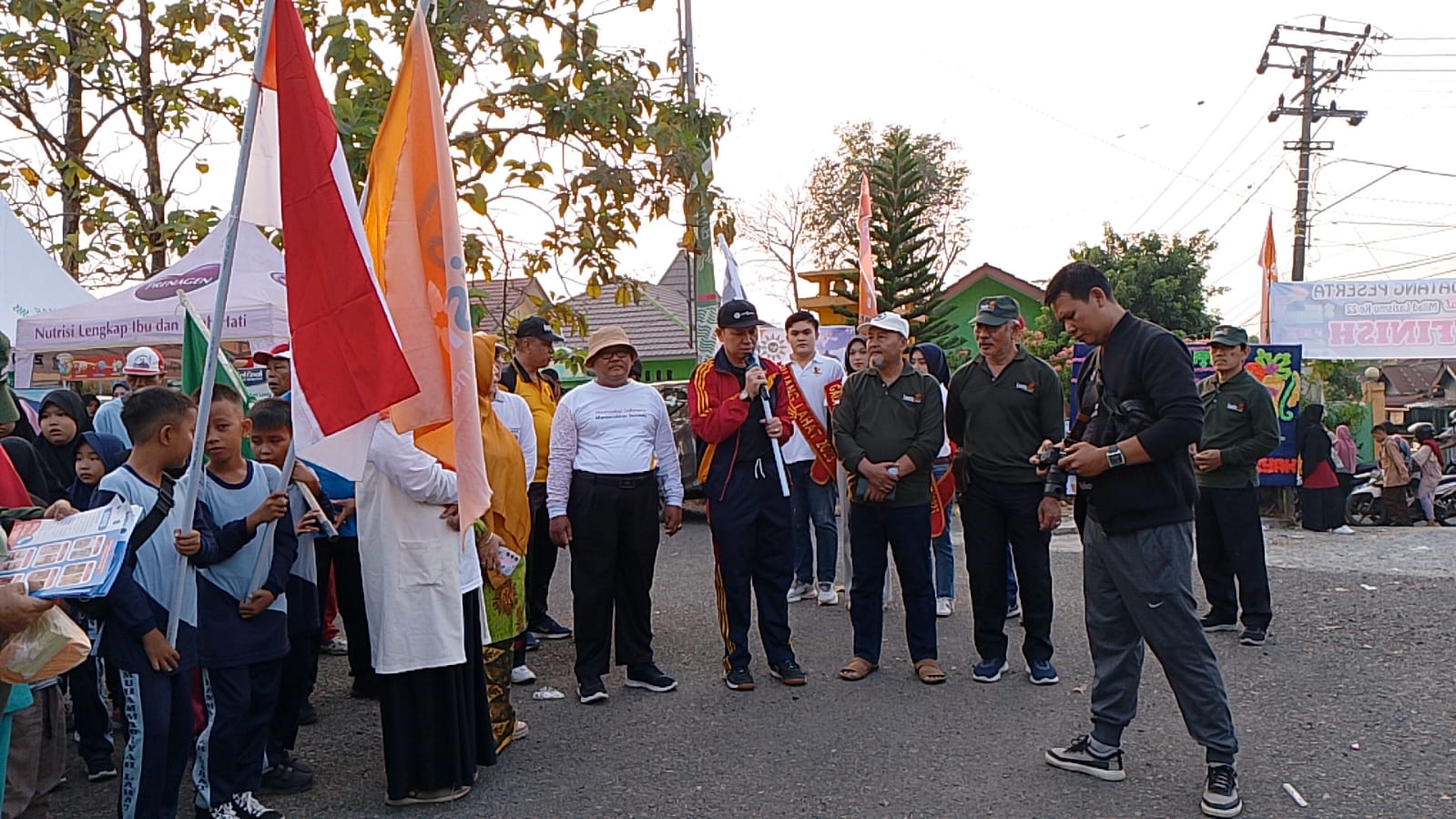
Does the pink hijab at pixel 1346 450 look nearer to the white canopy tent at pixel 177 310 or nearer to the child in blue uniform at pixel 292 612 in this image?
the white canopy tent at pixel 177 310

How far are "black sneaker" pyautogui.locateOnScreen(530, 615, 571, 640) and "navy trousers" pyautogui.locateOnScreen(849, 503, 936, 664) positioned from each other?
218 cm

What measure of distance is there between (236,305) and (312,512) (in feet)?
13.9

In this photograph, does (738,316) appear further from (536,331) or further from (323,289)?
(323,289)

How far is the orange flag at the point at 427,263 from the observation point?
416 centimetres

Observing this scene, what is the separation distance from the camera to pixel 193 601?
3.95 m

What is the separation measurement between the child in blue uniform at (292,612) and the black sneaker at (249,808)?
42 centimetres

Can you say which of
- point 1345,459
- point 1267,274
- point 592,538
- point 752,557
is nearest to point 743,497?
point 752,557

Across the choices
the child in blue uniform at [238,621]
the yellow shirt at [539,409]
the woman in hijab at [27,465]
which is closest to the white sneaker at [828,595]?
the yellow shirt at [539,409]

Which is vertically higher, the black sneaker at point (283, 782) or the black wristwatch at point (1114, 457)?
the black wristwatch at point (1114, 457)

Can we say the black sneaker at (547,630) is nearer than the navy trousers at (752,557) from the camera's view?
No

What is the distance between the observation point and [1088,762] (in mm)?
4531

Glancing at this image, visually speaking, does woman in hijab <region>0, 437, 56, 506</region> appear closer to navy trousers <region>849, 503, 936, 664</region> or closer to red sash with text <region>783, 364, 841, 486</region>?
red sash with text <region>783, 364, 841, 486</region>

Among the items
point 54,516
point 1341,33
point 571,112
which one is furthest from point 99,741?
point 1341,33

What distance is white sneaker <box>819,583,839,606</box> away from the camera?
8094mm
